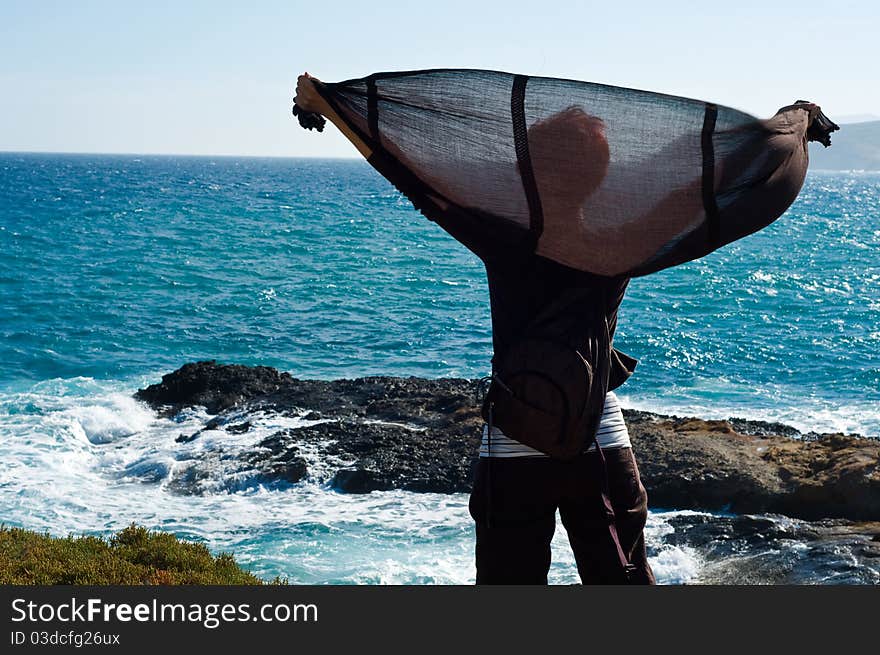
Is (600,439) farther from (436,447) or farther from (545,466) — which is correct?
(436,447)

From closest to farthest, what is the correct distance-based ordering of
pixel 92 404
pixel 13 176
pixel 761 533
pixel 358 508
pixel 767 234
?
pixel 761 533 → pixel 358 508 → pixel 92 404 → pixel 767 234 → pixel 13 176

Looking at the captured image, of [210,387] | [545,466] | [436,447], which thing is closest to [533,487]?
[545,466]

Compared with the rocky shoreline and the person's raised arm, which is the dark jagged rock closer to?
the rocky shoreline

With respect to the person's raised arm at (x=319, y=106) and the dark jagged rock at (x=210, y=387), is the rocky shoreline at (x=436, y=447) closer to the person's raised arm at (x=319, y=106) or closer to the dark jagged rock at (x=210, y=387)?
the dark jagged rock at (x=210, y=387)

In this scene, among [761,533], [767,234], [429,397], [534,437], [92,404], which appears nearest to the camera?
[534,437]

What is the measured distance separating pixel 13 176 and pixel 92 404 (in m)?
103

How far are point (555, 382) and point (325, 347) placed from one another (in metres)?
25.6

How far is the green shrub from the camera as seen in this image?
644 cm


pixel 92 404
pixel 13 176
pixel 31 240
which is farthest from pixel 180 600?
pixel 13 176

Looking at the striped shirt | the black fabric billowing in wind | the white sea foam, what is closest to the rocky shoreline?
the white sea foam

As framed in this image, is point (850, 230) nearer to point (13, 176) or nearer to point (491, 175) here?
point (491, 175)

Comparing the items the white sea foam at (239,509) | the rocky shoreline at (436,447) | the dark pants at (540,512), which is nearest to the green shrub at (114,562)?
the white sea foam at (239,509)

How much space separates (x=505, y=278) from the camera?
3.17 metres

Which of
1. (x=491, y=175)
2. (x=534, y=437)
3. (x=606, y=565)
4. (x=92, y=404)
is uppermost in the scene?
(x=491, y=175)
